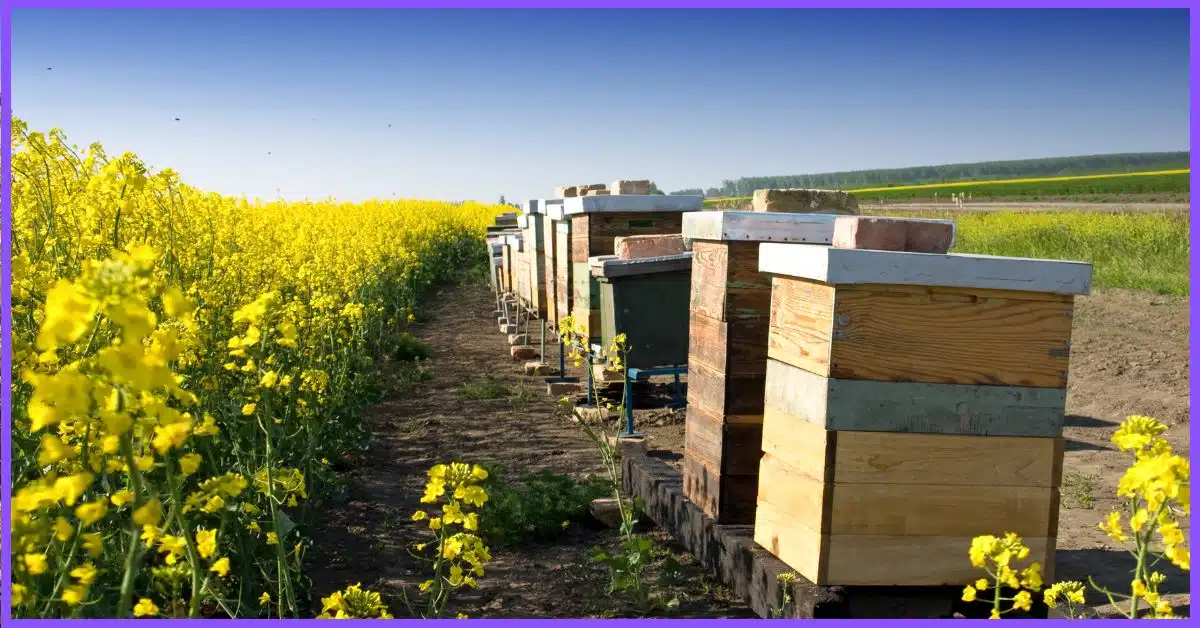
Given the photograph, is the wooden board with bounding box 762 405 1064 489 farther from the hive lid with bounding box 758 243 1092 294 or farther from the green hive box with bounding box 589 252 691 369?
the green hive box with bounding box 589 252 691 369

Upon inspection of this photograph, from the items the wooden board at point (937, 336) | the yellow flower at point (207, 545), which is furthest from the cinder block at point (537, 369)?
the yellow flower at point (207, 545)

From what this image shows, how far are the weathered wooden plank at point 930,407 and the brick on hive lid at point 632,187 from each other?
5005 mm

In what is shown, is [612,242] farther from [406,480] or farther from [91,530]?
[91,530]

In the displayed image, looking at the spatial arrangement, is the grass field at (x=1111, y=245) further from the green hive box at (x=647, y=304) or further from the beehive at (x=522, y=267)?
the green hive box at (x=647, y=304)

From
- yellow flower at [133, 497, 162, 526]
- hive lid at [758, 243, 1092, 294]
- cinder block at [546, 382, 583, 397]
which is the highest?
hive lid at [758, 243, 1092, 294]

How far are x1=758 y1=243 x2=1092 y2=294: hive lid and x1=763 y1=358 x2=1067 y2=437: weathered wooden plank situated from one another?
0.32 metres

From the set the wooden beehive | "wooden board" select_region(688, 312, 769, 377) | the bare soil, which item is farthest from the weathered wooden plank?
the wooden beehive

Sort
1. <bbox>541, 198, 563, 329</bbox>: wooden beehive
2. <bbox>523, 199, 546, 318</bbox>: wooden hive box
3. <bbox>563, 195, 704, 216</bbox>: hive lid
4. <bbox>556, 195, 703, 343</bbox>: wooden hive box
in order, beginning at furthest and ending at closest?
<bbox>523, 199, 546, 318</bbox>: wooden hive box
<bbox>541, 198, 563, 329</bbox>: wooden beehive
<bbox>563, 195, 704, 216</bbox>: hive lid
<bbox>556, 195, 703, 343</bbox>: wooden hive box

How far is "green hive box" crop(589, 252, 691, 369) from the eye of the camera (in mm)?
6699

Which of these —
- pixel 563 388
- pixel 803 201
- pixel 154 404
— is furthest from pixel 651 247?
pixel 154 404

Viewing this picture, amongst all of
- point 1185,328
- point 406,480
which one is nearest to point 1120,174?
point 1185,328

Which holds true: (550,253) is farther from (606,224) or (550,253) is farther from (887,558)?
(887,558)

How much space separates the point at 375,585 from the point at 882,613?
201 cm

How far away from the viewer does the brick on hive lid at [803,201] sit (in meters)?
4.39
